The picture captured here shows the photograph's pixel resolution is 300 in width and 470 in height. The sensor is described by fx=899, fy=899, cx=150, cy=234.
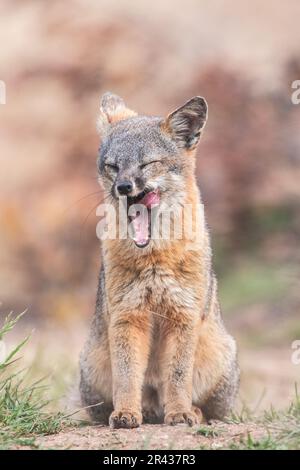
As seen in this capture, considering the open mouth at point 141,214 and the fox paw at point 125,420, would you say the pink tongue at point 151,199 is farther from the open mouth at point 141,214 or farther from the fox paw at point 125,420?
the fox paw at point 125,420

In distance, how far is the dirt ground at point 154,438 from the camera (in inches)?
229

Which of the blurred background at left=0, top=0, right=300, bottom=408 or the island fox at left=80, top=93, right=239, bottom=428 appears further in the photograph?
the blurred background at left=0, top=0, right=300, bottom=408

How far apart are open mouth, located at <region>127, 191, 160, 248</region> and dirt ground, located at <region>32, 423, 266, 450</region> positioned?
1.42m

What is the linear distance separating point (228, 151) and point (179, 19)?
325 cm

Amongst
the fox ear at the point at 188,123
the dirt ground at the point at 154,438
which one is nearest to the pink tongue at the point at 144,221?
the fox ear at the point at 188,123

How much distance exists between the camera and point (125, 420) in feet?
21.2

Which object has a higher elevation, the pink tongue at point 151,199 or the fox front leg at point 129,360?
the pink tongue at point 151,199

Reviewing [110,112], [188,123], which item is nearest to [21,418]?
[188,123]

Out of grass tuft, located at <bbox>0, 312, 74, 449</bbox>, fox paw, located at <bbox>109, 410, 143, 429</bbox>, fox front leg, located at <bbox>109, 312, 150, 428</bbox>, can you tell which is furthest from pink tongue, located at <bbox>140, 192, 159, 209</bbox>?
fox paw, located at <bbox>109, 410, 143, 429</bbox>

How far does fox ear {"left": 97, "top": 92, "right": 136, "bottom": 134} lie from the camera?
766cm

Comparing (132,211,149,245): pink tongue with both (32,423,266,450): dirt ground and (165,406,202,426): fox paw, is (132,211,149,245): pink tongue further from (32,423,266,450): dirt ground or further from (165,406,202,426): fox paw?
(32,423,266,450): dirt ground

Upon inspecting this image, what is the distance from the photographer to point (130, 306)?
6.72 meters

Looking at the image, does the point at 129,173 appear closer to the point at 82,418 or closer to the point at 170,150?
the point at 170,150
